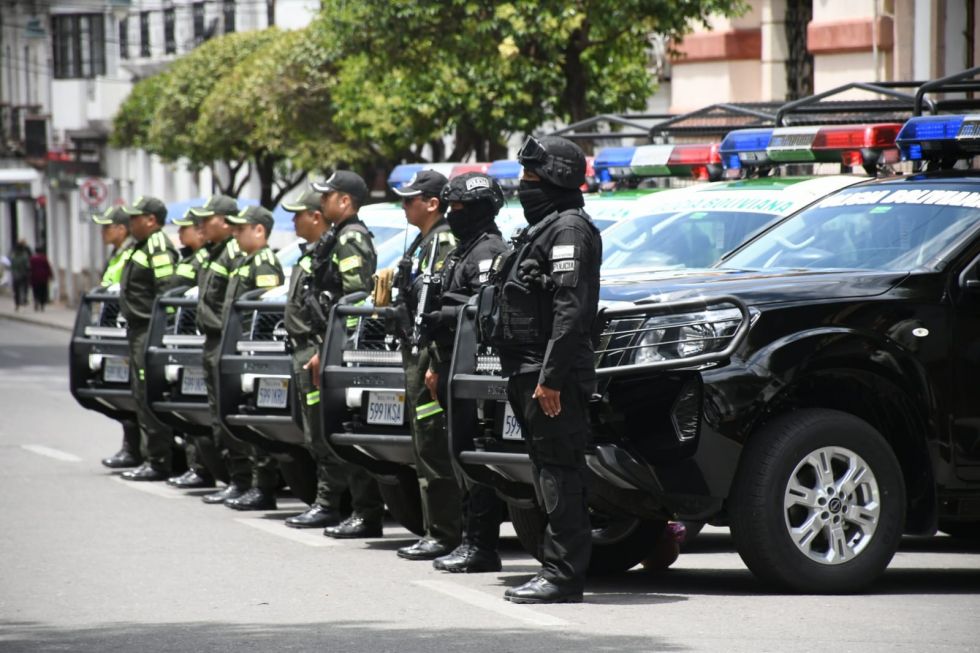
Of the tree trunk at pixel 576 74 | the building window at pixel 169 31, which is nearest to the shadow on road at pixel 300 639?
the tree trunk at pixel 576 74

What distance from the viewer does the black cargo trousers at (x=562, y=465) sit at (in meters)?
7.73

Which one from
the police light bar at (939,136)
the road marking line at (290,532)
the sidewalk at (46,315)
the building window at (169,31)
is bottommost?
the sidewalk at (46,315)

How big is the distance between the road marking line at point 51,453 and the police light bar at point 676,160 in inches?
201

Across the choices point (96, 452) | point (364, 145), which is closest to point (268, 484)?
point (96, 452)

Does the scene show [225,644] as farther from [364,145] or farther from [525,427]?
[364,145]

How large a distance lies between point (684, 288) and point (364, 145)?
87.7 ft

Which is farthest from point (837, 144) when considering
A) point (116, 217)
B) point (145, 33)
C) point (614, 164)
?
point (145, 33)

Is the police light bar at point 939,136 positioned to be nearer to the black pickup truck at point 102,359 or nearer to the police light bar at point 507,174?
the police light bar at point 507,174

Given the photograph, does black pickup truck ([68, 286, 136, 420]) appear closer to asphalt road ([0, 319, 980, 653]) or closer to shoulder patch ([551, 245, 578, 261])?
asphalt road ([0, 319, 980, 653])

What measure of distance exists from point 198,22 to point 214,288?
41421mm

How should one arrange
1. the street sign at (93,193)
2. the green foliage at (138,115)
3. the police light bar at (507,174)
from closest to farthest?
the police light bar at (507,174) < the street sign at (93,193) < the green foliage at (138,115)

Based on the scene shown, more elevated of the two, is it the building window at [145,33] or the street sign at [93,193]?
the building window at [145,33]

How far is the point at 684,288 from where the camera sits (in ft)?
26.9

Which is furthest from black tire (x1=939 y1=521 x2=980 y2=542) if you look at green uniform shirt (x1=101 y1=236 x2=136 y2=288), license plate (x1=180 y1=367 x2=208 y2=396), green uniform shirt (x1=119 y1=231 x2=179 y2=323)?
green uniform shirt (x1=101 y1=236 x2=136 y2=288)
